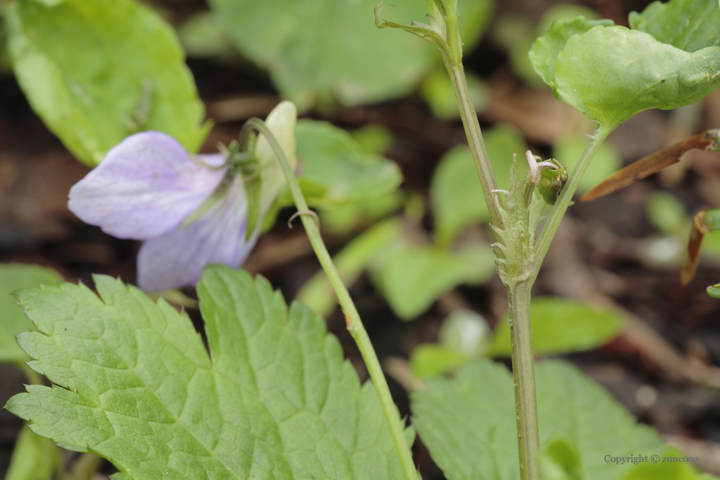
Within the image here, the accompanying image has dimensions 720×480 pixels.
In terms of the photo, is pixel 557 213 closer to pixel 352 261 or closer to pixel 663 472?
pixel 663 472

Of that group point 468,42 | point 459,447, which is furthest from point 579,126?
point 459,447

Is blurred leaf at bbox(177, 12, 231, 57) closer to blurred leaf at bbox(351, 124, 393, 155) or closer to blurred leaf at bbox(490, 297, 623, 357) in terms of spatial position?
blurred leaf at bbox(351, 124, 393, 155)

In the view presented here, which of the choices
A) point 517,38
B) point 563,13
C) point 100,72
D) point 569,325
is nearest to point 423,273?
point 569,325

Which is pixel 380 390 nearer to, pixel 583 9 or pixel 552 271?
pixel 552 271

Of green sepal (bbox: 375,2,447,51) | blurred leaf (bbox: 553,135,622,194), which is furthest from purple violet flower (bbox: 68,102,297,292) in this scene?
blurred leaf (bbox: 553,135,622,194)

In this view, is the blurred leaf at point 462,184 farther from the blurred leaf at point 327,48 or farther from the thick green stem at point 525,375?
the thick green stem at point 525,375
